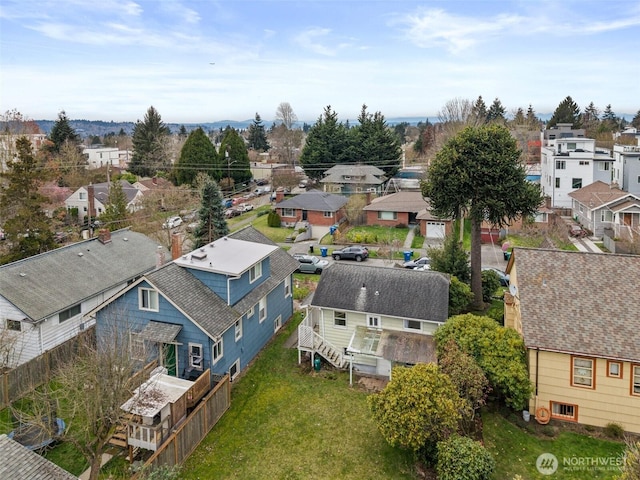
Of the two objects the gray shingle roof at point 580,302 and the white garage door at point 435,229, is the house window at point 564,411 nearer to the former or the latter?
the gray shingle roof at point 580,302

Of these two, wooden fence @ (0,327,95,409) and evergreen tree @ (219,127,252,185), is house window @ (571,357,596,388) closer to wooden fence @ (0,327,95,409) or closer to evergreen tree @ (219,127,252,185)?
wooden fence @ (0,327,95,409)

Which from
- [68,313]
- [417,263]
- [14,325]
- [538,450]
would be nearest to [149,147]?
[417,263]

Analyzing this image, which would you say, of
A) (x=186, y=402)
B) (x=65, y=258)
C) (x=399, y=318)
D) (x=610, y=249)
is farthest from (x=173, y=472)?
(x=610, y=249)

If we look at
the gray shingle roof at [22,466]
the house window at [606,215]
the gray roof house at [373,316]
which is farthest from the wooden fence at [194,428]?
the house window at [606,215]

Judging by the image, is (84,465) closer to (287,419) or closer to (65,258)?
(287,419)

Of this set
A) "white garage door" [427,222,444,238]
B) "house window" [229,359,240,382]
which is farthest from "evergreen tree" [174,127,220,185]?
"house window" [229,359,240,382]

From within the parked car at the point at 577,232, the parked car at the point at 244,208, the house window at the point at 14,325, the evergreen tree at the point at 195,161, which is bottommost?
the house window at the point at 14,325

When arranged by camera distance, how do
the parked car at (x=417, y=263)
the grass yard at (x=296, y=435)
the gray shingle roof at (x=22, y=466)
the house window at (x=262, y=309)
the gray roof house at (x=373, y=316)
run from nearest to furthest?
the gray shingle roof at (x=22, y=466) → the grass yard at (x=296, y=435) → the gray roof house at (x=373, y=316) → the house window at (x=262, y=309) → the parked car at (x=417, y=263)
